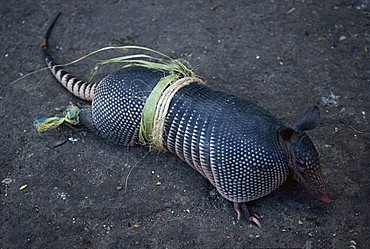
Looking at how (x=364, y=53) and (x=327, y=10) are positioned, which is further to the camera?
(x=327, y=10)

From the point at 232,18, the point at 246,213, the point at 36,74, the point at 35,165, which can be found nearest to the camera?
Result: the point at 246,213

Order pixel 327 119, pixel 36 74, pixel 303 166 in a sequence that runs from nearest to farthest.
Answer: pixel 303 166
pixel 327 119
pixel 36 74

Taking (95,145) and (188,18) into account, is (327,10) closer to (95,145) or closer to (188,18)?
(188,18)

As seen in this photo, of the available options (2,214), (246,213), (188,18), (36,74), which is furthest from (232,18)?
(2,214)

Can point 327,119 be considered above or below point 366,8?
below

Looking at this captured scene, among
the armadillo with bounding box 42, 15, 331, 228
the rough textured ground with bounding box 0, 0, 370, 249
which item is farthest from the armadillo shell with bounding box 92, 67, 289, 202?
the rough textured ground with bounding box 0, 0, 370, 249

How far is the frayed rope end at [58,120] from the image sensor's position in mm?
4258

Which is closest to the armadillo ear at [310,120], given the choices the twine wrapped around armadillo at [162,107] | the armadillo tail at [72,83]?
the twine wrapped around armadillo at [162,107]

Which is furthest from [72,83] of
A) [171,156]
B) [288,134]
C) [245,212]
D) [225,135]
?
[288,134]

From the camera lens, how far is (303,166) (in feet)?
11.1

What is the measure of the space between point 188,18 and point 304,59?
4.82 ft

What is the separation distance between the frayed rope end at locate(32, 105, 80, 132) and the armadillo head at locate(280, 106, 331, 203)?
1.94 m

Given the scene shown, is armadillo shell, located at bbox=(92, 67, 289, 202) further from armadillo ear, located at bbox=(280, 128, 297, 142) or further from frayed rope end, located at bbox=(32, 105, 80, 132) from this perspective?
frayed rope end, located at bbox=(32, 105, 80, 132)

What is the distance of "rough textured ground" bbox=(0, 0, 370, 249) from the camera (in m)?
3.63
